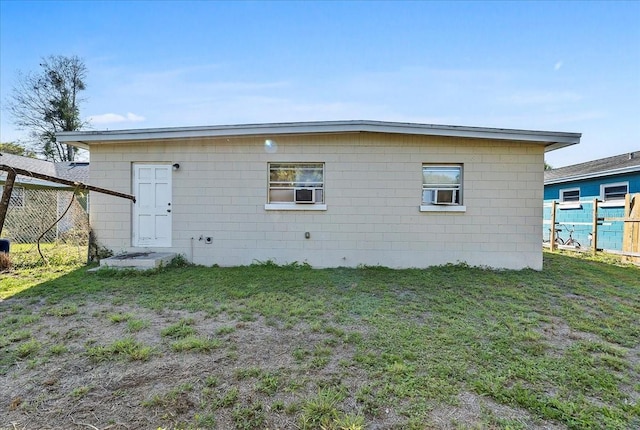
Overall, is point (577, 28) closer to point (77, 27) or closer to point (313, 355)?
point (313, 355)

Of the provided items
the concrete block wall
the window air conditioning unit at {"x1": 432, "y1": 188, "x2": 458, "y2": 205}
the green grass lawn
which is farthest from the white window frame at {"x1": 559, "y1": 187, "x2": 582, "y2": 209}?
the green grass lawn

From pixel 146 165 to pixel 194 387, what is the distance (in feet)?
20.0

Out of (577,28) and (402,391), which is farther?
(577,28)

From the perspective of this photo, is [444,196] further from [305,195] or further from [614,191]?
[614,191]

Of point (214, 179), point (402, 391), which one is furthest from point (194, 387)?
point (214, 179)

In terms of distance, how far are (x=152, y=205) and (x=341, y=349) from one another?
5.92 meters

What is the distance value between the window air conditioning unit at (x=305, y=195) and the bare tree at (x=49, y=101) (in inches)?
935

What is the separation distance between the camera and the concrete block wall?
665 cm

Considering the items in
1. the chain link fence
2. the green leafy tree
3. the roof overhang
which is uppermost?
the green leafy tree

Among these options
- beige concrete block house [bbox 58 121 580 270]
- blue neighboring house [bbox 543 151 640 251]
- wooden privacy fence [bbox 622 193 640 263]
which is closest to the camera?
beige concrete block house [bbox 58 121 580 270]

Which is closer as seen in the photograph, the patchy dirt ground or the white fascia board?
the patchy dirt ground

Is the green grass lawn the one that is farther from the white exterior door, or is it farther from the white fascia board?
the white fascia board

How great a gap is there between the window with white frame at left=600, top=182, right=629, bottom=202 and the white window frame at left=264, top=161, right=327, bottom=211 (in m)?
10.5

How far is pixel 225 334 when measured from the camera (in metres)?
3.18
